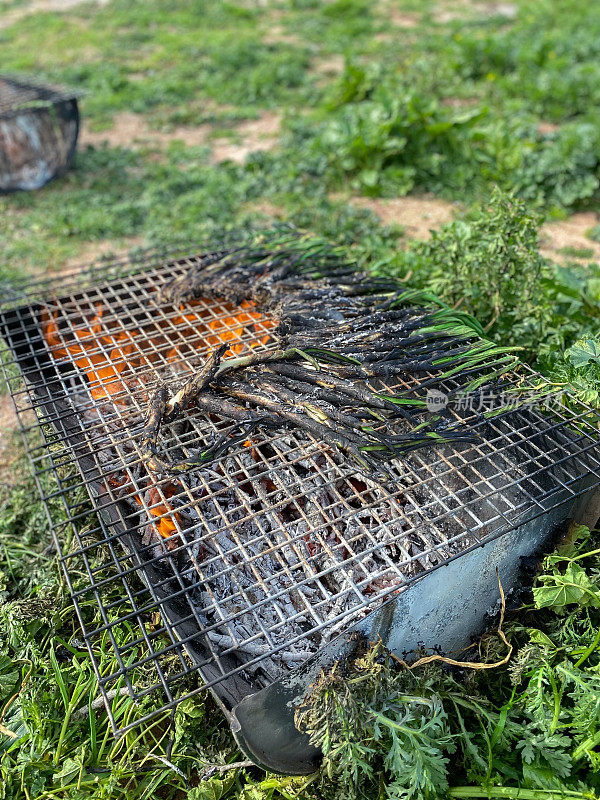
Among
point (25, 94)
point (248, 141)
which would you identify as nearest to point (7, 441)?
point (25, 94)

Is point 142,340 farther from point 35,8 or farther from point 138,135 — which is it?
point 35,8

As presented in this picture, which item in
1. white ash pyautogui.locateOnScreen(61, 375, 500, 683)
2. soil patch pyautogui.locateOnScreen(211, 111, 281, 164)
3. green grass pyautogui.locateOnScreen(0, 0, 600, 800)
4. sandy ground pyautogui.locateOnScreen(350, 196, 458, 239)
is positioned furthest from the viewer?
soil patch pyautogui.locateOnScreen(211, 111, 281, 164)

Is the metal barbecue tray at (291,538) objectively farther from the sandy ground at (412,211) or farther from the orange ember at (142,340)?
the sandy ground at (412,211)

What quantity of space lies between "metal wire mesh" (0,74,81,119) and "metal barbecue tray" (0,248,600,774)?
5375 mm

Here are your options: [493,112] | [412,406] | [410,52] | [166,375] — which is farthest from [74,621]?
[410,52]

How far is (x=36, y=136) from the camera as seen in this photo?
741 centimetres

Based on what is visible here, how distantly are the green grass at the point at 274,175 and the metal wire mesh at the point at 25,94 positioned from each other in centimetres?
85

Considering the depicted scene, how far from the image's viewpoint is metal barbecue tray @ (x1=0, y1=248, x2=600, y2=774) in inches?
94.0

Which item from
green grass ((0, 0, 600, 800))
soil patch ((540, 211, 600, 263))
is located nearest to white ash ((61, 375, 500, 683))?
green grass ((0, 0, 600, 800))

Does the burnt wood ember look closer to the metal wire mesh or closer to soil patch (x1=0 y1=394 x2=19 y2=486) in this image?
the metal wire mesh

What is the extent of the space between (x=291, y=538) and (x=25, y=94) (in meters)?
7.78

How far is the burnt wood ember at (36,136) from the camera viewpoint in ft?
23.7

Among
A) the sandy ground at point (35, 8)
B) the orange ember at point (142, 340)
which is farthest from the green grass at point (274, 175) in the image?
the orange ember at point (142, 340)

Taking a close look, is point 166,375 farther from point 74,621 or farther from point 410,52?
point 410,52
